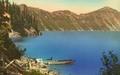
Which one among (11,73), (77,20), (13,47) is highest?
(77,20)

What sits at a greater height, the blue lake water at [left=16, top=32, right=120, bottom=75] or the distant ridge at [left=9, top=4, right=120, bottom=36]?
the distant ridge at [left=9, top=4, right=120, bottom=36]

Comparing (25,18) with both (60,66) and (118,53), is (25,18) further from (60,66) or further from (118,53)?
(118,53)

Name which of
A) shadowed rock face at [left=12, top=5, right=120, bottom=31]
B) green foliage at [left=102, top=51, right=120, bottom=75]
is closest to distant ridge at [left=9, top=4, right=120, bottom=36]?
shadowed rock face at [left=12, top=5, right=120, bottom=31]

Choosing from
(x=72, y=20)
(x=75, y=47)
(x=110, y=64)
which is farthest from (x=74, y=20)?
(x=110, y=64)

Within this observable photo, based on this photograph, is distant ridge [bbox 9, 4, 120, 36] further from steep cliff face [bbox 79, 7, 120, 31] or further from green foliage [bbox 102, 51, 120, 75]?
green foliage [bbox 102, 51, 120, 75]

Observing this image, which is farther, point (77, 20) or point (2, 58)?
point (77, 20)

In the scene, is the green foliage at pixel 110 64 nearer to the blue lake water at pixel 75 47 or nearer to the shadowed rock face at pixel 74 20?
the blue lake water at pixel 75 47

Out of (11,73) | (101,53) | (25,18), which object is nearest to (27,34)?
(25,18)

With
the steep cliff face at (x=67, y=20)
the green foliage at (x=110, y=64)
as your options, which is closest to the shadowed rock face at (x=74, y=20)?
the steep cliff face at (x=67, y=20)
